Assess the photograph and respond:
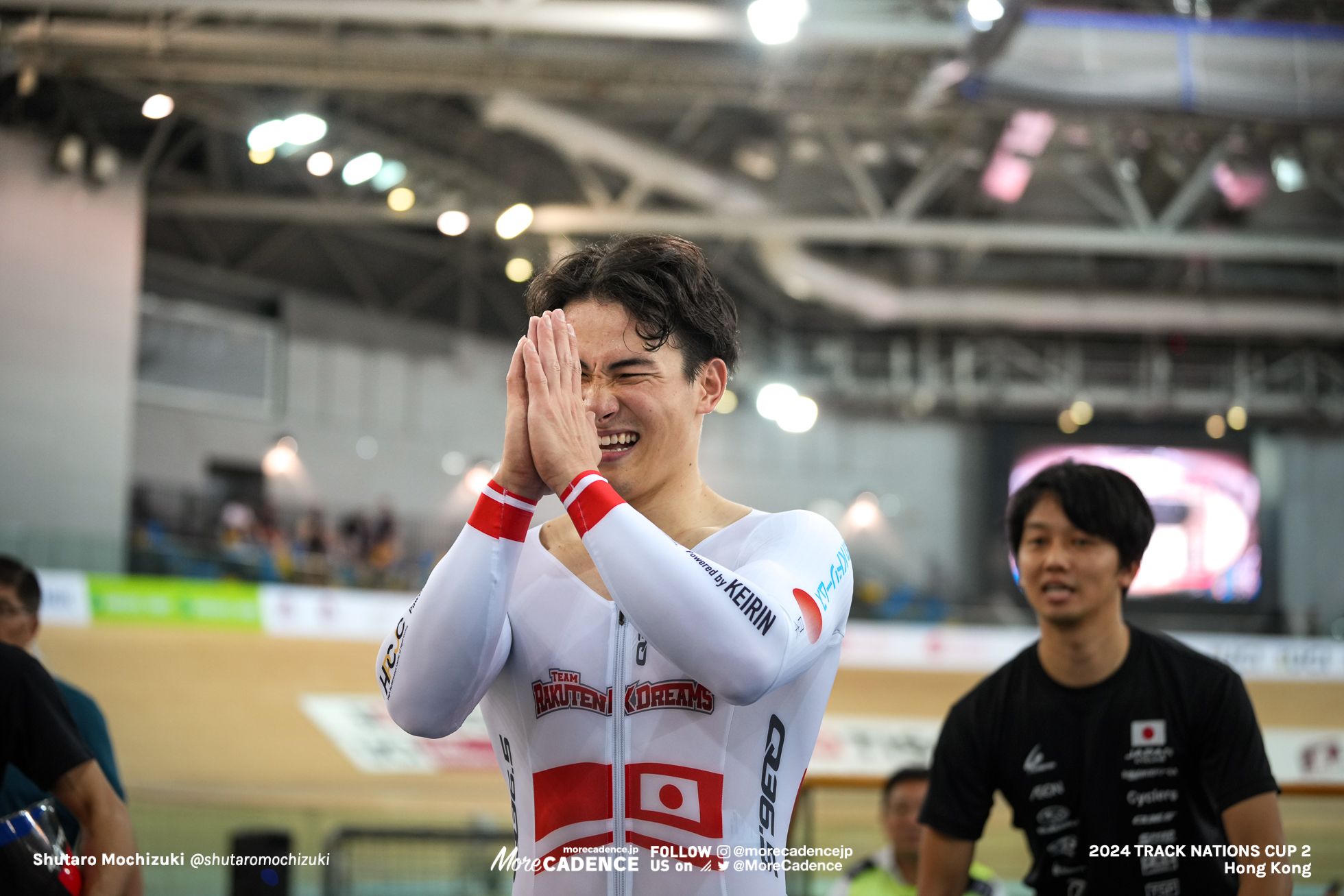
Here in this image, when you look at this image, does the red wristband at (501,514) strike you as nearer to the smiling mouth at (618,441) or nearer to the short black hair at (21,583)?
the smiling mouth at (618,441)

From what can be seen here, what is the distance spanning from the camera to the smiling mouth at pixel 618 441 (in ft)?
5.88

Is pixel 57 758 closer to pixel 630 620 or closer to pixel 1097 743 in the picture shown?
pixel 630 620

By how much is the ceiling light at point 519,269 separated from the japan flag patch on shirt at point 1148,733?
1499 cm

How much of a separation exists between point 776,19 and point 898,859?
7.70m

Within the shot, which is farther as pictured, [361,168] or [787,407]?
[787,407]

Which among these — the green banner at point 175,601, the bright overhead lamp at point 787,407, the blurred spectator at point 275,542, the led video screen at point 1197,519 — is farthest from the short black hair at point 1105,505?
the bright overhead lamp at point 787,407

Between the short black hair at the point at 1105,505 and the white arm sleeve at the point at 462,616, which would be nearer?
the white arm sleeve at the point at 462,616

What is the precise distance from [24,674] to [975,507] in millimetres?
23059

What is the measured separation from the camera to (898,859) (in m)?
4.17

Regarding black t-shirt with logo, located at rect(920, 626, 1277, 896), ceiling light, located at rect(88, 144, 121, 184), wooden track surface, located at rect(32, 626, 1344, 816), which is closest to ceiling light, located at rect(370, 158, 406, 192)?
ceiling light, located at rect(88, 144, 121, 184)

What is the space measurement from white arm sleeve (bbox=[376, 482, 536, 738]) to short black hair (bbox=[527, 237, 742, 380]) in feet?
1.17

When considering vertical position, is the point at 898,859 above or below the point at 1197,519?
below

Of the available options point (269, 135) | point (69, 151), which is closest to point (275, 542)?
point (69, 151)

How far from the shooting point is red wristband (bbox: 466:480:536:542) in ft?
5.32
